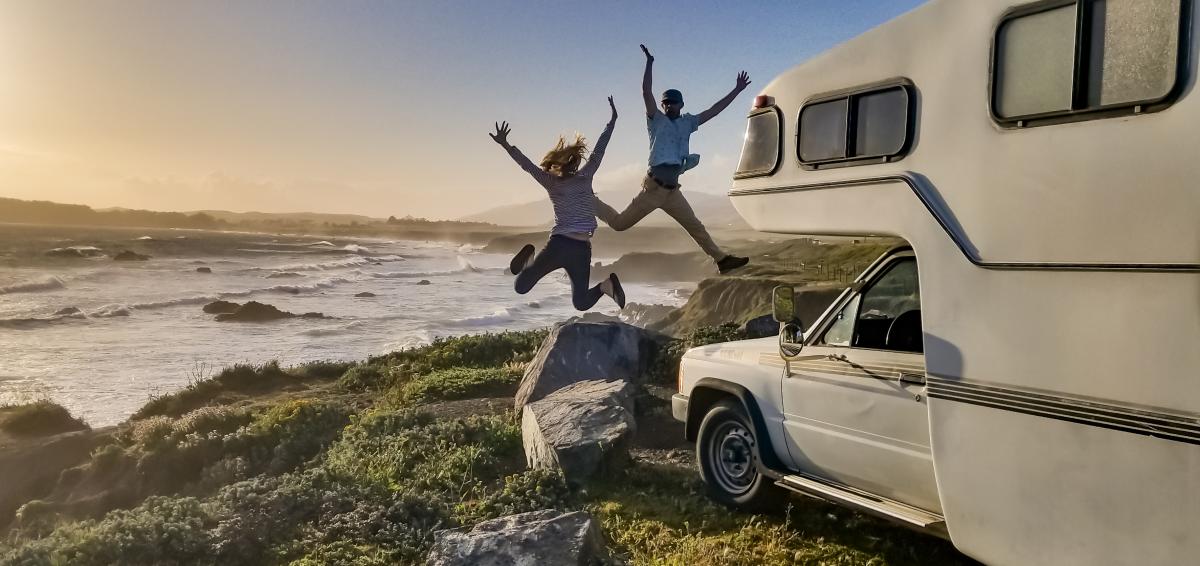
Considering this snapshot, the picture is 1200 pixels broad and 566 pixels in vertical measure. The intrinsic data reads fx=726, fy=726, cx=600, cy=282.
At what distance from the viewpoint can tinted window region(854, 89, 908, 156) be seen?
189 inches

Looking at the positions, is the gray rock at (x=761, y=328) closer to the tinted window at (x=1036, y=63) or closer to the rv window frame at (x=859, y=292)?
the rv window frame at (x=859, y=292)

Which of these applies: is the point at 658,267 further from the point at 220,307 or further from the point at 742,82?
the point at 742,82

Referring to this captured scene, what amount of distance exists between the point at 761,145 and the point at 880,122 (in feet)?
3.72

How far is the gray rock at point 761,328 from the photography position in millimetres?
14016

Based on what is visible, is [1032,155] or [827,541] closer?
[1032,155]

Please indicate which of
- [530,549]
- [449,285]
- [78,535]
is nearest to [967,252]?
[530,549]

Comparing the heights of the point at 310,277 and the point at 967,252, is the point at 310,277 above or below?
below

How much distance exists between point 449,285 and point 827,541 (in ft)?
128

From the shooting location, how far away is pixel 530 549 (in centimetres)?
571

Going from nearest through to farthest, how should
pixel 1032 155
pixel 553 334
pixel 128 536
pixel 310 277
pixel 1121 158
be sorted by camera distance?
pixel 1121 158, pixel 1032 155, pixel 128 536, pixel 553 334, pixel 310 277

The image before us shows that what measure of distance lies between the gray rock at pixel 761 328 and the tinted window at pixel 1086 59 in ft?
32.9

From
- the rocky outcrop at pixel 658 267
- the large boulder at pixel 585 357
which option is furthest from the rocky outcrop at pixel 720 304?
the rocky outcrop at pixel 658 267

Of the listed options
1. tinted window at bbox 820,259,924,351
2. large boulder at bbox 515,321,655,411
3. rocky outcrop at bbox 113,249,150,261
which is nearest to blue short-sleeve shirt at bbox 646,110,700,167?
large boulder at bbox 515,321,655,411

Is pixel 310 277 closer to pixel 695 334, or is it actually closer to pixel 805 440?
pixel 695 334
